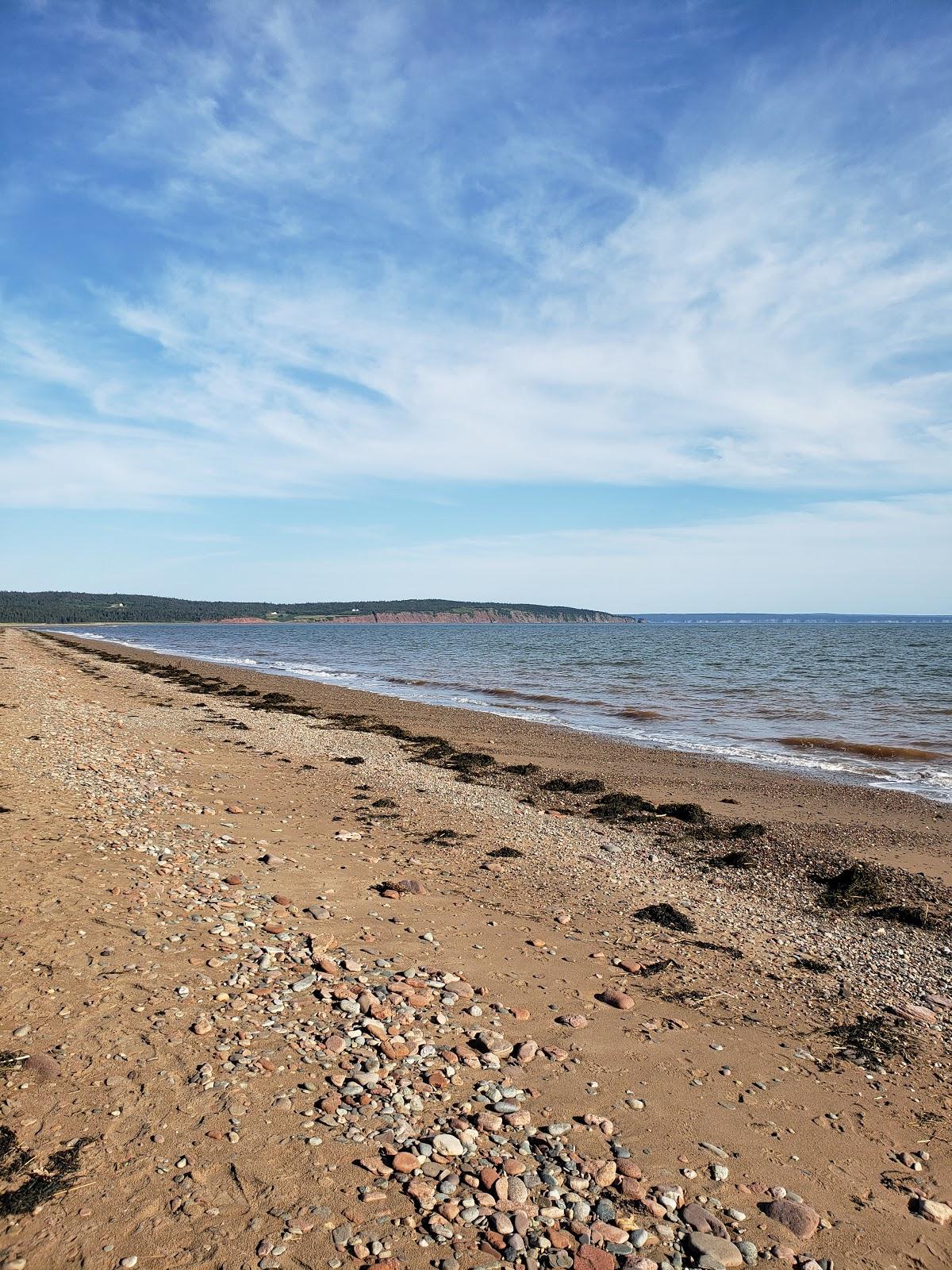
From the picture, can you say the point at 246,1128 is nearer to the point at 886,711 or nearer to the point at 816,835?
the point at 816,835

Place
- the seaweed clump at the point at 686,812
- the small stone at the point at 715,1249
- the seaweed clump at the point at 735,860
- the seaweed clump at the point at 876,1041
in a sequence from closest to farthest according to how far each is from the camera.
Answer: the small stone at the point at 715,1249
the seaweed clump at the point at 876,1041
the seaweed clump at the point at 735,860
the seaweed clump at the point at 686,812

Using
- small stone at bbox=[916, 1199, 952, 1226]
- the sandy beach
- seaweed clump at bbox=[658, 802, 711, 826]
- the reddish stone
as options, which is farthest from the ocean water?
the reddish stone

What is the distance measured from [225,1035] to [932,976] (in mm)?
7098

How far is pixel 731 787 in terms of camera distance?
56.2 ft

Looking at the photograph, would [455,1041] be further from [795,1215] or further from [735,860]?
[735,860]

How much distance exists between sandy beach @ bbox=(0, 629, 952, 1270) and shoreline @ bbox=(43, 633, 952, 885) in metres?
0.37

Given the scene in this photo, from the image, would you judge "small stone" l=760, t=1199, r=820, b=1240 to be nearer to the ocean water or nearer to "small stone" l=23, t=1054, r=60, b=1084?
"small stone" l=23, t=1054, r=60, b=1084

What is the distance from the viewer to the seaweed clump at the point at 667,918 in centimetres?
852

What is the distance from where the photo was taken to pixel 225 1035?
513cm

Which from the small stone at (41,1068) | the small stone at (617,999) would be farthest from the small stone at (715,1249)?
the small stone at (41,1068)

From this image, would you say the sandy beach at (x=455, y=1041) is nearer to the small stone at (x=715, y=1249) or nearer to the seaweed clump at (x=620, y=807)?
the small stone at (x=715, y=1249)

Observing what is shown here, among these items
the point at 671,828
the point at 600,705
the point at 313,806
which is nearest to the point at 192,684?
the point at 600,705

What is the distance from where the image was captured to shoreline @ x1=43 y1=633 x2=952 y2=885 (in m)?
13.0

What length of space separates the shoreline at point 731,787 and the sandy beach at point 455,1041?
1.21 feet
